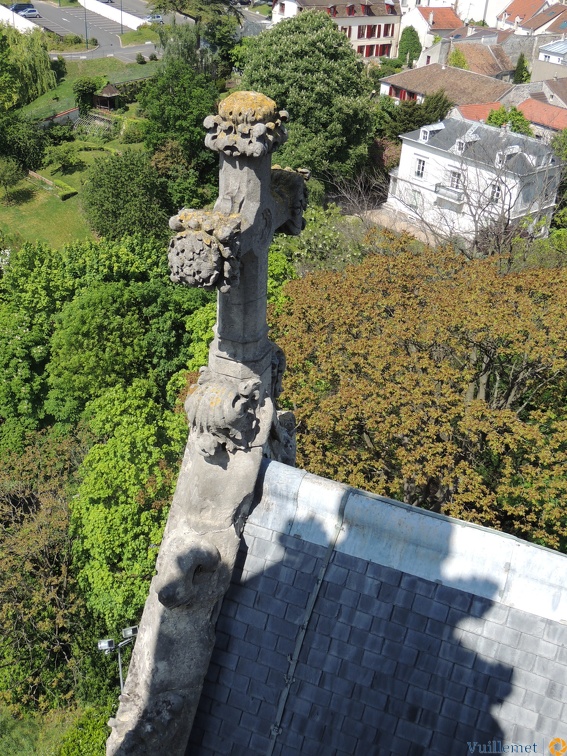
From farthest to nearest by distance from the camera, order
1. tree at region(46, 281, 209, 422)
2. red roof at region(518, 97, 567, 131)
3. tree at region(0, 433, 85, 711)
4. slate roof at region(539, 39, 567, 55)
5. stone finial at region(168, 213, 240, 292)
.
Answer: slate roof at region(539, 39, 567, 55), red roof at region(518, 97, 567, 131), tree at region(46, 281, 209, 422), tree at region(0, 433, 85, 711), stone finial at region(168, 213, 240, 292)

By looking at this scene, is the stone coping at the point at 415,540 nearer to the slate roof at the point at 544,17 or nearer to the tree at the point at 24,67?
the tree at the point at 24,67

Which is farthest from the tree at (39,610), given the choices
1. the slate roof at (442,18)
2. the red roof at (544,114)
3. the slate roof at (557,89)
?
the slate roof at (442,18)

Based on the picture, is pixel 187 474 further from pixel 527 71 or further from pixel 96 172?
pixel 527 71

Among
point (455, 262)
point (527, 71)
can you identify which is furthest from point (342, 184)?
point (527, 71)

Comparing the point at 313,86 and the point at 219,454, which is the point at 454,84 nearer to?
the point at 313,86

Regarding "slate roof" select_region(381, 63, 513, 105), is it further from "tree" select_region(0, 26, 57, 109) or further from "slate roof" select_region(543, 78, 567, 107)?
"tree" select_region(0, 26, 57, 109)

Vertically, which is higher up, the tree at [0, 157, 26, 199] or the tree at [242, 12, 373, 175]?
the tree at [242, 12, 373, 175]

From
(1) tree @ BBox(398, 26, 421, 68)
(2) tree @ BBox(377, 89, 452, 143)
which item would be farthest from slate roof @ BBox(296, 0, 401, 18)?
(2) tree @ BBox(377, 89, 452, 143)
